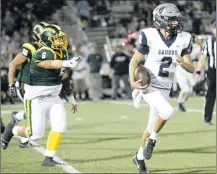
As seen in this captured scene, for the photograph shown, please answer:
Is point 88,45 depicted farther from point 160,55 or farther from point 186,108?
point 160,55

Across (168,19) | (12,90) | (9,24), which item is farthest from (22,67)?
(9,24)

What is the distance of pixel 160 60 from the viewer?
23.2 feet

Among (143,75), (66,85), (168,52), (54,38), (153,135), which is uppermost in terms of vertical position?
(54,38)

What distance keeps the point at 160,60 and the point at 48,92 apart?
1.38 m

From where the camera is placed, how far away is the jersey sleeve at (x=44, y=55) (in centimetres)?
734

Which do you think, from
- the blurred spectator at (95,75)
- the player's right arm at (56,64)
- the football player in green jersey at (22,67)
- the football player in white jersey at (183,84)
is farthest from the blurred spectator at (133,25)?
the player's right arm at (56,64)

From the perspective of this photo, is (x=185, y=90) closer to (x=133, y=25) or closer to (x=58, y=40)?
(x=58, y=40)

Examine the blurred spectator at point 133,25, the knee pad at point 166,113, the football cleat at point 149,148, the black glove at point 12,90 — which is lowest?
the blurred spectator at point 133,25

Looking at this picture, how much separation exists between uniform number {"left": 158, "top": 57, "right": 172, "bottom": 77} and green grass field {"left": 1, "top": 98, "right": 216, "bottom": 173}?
3.40 feet

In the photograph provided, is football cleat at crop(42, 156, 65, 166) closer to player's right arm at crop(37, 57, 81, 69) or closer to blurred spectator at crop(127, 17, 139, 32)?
player's right arm at crop(37, 57, 81, 69)

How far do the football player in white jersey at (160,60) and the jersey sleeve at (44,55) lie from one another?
2.98 feet

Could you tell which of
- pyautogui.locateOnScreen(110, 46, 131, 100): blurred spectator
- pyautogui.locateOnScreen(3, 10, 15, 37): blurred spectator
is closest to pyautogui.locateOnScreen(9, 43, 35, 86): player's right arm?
pyautogui.locateOnScreen(110, 46, 131, 100): blurred spectator

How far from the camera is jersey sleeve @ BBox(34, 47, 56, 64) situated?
7.34 metres

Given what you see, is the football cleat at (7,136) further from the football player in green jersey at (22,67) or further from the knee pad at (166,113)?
the knee pad at (166,113)
